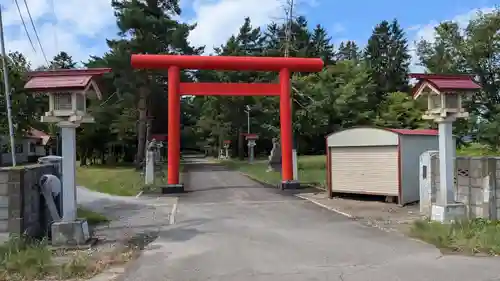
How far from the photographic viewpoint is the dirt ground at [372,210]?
36.0 ft

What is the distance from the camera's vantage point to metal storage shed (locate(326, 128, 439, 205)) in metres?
14.5

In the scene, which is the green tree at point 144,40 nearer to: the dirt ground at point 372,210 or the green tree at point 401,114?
the green tree at point 401,114

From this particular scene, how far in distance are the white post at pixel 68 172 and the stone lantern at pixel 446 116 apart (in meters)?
6.92

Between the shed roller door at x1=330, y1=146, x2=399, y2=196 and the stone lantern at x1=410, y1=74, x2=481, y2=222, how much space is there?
4152 mm

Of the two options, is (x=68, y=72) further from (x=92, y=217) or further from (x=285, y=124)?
(x=285, y=124)

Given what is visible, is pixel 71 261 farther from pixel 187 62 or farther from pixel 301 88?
pixel 301 88

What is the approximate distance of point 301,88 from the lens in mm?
38594

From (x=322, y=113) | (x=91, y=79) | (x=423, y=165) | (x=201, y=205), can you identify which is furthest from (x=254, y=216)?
(x=322, y=113)

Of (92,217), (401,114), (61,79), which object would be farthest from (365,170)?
(401,114)

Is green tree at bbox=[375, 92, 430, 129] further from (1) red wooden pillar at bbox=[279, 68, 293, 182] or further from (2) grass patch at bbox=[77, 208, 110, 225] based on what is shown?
(2) grass patch at bbox=[77, 208, 110, 225]

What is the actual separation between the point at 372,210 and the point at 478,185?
3478mm

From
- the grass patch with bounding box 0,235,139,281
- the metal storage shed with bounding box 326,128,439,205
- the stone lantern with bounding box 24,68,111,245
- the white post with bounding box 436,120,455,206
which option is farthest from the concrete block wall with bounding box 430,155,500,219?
the stone lantern with bounding box 24,68,111,245

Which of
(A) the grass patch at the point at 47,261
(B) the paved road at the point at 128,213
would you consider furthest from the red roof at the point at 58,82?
(B) the paved road at the point at 128,213

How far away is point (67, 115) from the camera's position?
8.88 metres
